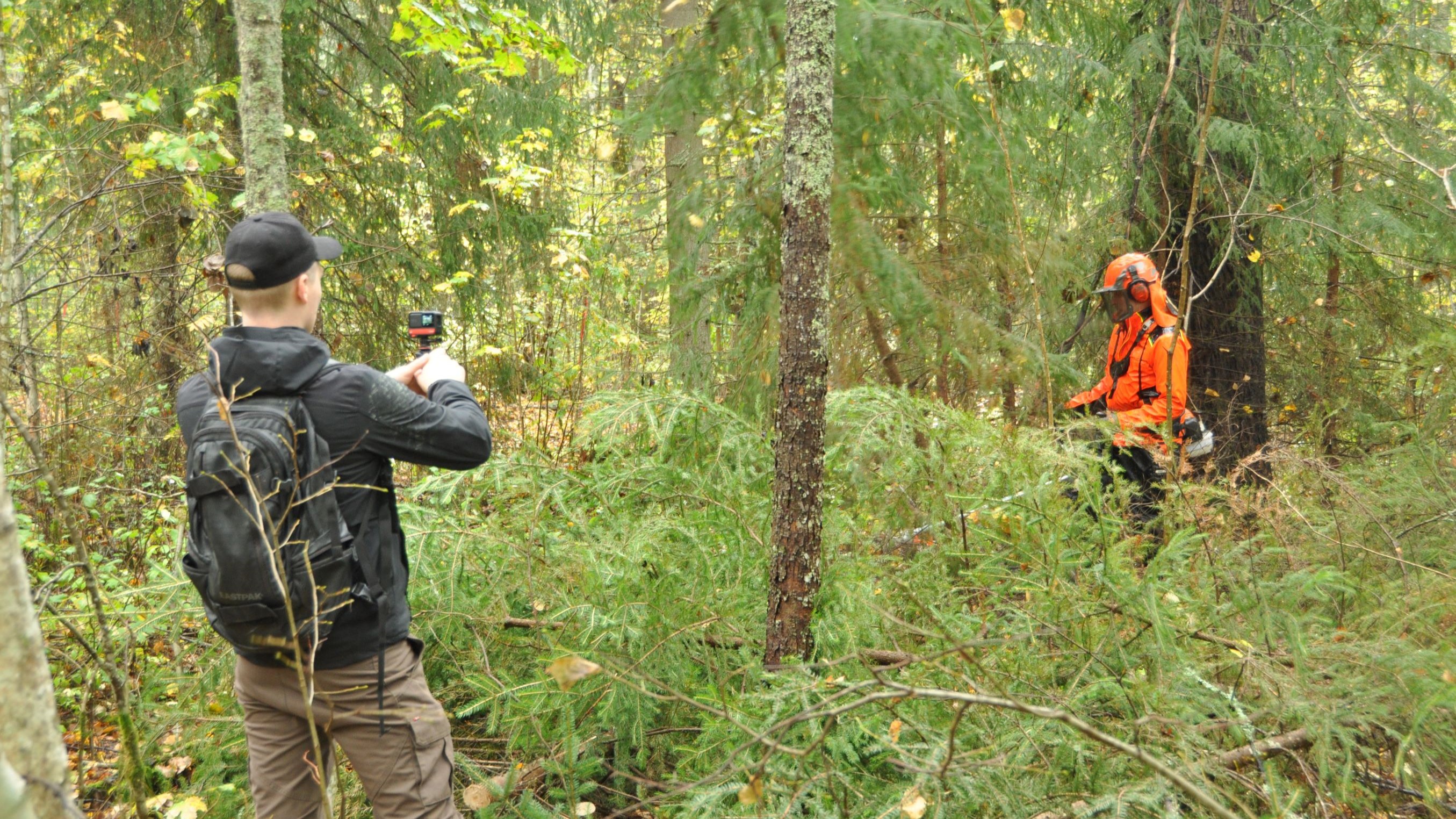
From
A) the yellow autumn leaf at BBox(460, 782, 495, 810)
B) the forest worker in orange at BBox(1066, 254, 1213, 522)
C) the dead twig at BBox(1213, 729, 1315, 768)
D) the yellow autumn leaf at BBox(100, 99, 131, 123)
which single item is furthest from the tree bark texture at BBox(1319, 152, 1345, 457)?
the yellow autumn leaf at BBox(100, 99, 131, 123)

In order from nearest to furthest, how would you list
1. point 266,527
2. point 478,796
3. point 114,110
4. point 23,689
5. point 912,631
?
point 23,689 → point 266,527 → point 912,631 → point 478,796 → point 114,110

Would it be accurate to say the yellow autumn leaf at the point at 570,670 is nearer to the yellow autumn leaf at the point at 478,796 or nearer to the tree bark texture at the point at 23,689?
the tree bark texture at the point at 23,689

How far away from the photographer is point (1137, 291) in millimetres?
5574

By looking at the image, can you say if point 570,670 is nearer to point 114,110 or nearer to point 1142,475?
point 1142,475

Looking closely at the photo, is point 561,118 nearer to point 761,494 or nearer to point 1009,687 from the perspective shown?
point 761,494

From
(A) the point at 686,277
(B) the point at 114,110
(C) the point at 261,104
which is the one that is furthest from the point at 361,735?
(B) the point at 114,110

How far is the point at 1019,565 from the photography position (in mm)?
3205

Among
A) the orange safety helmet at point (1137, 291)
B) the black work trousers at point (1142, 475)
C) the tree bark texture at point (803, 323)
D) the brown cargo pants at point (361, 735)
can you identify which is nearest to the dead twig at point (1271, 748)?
the tree bark texture at point (803, 323)

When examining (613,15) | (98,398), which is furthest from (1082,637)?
(613,15)

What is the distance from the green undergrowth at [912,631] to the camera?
94.8 inches

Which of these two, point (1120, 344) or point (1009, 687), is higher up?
point (1120, 344)

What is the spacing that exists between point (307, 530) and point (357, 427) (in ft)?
0.98

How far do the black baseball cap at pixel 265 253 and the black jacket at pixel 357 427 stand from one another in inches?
5.2

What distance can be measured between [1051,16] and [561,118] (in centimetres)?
476
